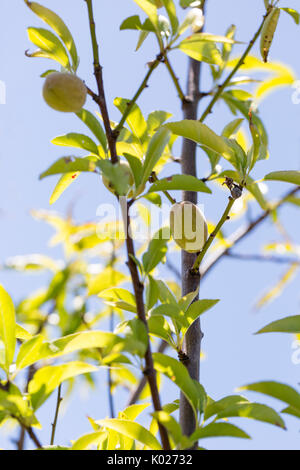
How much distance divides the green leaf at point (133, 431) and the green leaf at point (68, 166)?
0.31 meters

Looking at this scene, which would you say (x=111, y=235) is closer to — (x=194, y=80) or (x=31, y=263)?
(x=194, y=80)

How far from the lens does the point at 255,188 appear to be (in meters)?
0.90

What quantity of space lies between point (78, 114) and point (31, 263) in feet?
2.62

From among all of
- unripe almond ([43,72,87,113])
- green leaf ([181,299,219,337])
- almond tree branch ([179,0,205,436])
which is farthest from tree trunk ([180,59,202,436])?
unripe almond ([43,72,87,113])

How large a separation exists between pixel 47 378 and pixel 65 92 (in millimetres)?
397

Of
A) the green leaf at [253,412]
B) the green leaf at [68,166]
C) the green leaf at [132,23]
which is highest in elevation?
the green leaf at [132,23]

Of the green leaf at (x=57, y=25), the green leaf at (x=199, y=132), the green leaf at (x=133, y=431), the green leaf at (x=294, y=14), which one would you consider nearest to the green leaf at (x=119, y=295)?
the green leaf at (x=133, y=431)

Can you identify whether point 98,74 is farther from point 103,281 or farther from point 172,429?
point 103,281

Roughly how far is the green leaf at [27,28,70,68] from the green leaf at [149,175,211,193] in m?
0.27

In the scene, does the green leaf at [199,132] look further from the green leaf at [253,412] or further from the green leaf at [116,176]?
the green leaf at [253,412]

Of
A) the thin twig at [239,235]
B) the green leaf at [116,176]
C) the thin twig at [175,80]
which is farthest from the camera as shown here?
the thin twig at [239,235]

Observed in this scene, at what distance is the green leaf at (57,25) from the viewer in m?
0.83

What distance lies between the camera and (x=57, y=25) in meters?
0.83

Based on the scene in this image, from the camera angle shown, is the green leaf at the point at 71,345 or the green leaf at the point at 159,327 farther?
the green leaf at the point at 159,327
